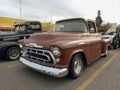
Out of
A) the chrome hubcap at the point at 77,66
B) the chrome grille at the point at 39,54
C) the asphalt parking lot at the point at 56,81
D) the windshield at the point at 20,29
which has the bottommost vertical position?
the asphalt parking lot at the point at 56,81

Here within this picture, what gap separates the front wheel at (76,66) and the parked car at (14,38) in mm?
3499

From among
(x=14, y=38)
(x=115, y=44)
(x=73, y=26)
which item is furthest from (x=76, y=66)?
(x=115, y=44)

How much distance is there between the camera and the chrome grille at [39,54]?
4.25 metres

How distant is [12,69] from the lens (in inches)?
228

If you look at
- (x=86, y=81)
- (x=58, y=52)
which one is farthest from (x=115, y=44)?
(x=58, y=52)

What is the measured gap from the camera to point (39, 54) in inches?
180

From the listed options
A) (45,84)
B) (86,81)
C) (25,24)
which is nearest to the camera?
(45,84)

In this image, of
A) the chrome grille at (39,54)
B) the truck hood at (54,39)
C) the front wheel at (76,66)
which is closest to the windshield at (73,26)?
the truck hood at (54,39)

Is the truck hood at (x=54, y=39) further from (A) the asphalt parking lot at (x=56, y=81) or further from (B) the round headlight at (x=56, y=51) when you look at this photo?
(A) the asphalt parking lot at (x=56, y=81)

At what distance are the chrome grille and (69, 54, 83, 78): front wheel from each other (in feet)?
2.34

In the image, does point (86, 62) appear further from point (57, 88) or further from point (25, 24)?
point (25, 24)

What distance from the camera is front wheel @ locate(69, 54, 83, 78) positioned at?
4.61m

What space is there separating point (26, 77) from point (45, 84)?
2.78ft

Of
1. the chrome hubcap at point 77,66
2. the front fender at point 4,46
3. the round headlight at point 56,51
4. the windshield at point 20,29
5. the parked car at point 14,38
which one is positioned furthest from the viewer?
the windshield at point 20,29
